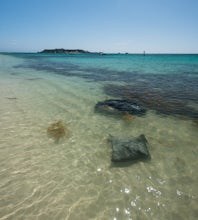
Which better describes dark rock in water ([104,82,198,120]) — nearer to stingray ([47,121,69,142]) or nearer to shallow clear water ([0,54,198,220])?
shallow clear water ([0,54,198,220])

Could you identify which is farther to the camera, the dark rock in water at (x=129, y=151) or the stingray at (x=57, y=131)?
the stingray at (x=57, y=131)

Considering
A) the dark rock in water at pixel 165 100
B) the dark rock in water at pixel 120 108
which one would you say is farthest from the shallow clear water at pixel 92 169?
the dark rock in water at pixel 120 108

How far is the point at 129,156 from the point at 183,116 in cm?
438

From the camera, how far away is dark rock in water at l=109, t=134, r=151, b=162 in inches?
192

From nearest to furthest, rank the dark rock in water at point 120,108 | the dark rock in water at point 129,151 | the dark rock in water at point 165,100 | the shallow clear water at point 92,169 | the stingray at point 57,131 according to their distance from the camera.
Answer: the shallow clear water at point 92,169
the dark rock in water at point 129,151
the stingray at point 57,131
the dark rock in water at point 120,108
the dark rock in water at point 165,100

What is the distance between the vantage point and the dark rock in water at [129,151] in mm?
4867

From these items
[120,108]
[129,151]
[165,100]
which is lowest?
[165,100]

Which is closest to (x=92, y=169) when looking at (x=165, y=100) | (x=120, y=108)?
(x=120, y=108)

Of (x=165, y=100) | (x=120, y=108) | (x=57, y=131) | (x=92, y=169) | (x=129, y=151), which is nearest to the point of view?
(x=92, y=169)

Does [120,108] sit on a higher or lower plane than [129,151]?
lower

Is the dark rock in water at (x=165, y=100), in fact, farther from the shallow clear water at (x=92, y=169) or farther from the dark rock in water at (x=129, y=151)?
the dark rock in water at (x=129, y=151)

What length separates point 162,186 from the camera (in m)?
3.99

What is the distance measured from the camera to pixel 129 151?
197 inches

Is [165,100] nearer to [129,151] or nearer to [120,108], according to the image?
[120,108]
